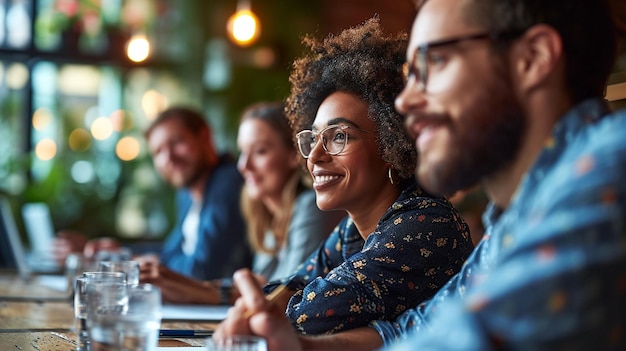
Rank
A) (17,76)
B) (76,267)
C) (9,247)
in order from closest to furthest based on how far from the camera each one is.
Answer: (76,267), (9,247), (17,76)

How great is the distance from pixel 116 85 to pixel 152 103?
29cm

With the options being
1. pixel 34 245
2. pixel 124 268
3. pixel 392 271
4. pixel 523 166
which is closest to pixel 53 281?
Answer: pixel 34 245

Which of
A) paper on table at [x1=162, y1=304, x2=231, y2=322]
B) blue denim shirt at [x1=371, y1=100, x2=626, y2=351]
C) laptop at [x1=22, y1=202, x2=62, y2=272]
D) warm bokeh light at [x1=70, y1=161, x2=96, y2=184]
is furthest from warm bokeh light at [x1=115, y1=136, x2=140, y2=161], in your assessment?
blue denim shirt at [x1=371, y1=100, x2=626, y2=351]

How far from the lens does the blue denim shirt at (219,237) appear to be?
3268mm

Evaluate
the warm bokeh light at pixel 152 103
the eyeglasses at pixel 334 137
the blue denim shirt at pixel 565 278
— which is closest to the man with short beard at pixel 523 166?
the blue denim shirt at pixel 565 278

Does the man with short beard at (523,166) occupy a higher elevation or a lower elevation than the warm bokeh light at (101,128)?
lower

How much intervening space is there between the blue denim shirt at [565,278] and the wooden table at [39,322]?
773 millimetres

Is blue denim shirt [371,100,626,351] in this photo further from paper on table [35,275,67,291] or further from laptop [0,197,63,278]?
laptop [0,197,63,278]

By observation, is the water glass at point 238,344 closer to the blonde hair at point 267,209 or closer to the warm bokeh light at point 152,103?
the blonde hair at point 267,209

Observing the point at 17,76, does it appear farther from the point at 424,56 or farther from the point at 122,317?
the point at 424,56

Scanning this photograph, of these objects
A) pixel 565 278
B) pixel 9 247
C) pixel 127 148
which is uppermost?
pixel 127 148

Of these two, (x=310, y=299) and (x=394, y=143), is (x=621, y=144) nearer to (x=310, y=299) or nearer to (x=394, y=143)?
(x=310, y=299)

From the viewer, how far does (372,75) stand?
161cm

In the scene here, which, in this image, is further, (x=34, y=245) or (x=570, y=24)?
(x=34, y=245)
